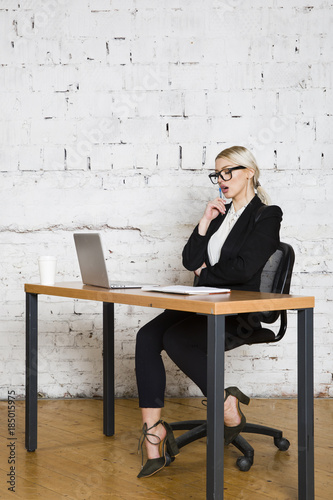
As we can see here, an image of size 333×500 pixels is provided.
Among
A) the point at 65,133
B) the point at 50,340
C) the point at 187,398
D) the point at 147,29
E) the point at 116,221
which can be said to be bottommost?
the point at 187,398

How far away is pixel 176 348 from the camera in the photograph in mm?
2277

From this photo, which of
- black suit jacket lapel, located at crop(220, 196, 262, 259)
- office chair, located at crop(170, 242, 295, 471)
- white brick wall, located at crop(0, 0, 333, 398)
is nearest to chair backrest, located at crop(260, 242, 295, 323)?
office chair, located at crop(170, 242, 295, 471)

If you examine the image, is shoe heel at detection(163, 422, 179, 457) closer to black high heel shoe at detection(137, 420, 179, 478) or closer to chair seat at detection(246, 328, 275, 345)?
black high heel shoe at detection(137, 420, 179, 478)

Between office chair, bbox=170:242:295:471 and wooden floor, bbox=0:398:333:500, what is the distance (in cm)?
8

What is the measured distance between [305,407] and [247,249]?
27.4 inches

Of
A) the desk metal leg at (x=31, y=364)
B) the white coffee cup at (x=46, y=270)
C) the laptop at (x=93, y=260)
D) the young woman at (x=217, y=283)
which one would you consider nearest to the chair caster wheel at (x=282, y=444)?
the young woman at (x=217, y=283)

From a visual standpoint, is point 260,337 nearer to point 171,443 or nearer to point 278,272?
point 278,272

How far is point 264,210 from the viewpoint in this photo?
8.13 ft

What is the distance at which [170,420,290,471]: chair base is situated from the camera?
2329 millimetres

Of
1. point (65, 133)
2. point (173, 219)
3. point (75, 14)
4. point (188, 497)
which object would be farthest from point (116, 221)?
point (188, 497)

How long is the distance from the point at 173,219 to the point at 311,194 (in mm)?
831

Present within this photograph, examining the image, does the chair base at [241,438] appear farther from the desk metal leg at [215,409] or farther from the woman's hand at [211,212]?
the woman's hand at [211,212]

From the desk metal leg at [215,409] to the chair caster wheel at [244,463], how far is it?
584mm

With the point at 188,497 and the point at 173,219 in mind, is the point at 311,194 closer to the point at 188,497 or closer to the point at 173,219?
the point at 173,219
